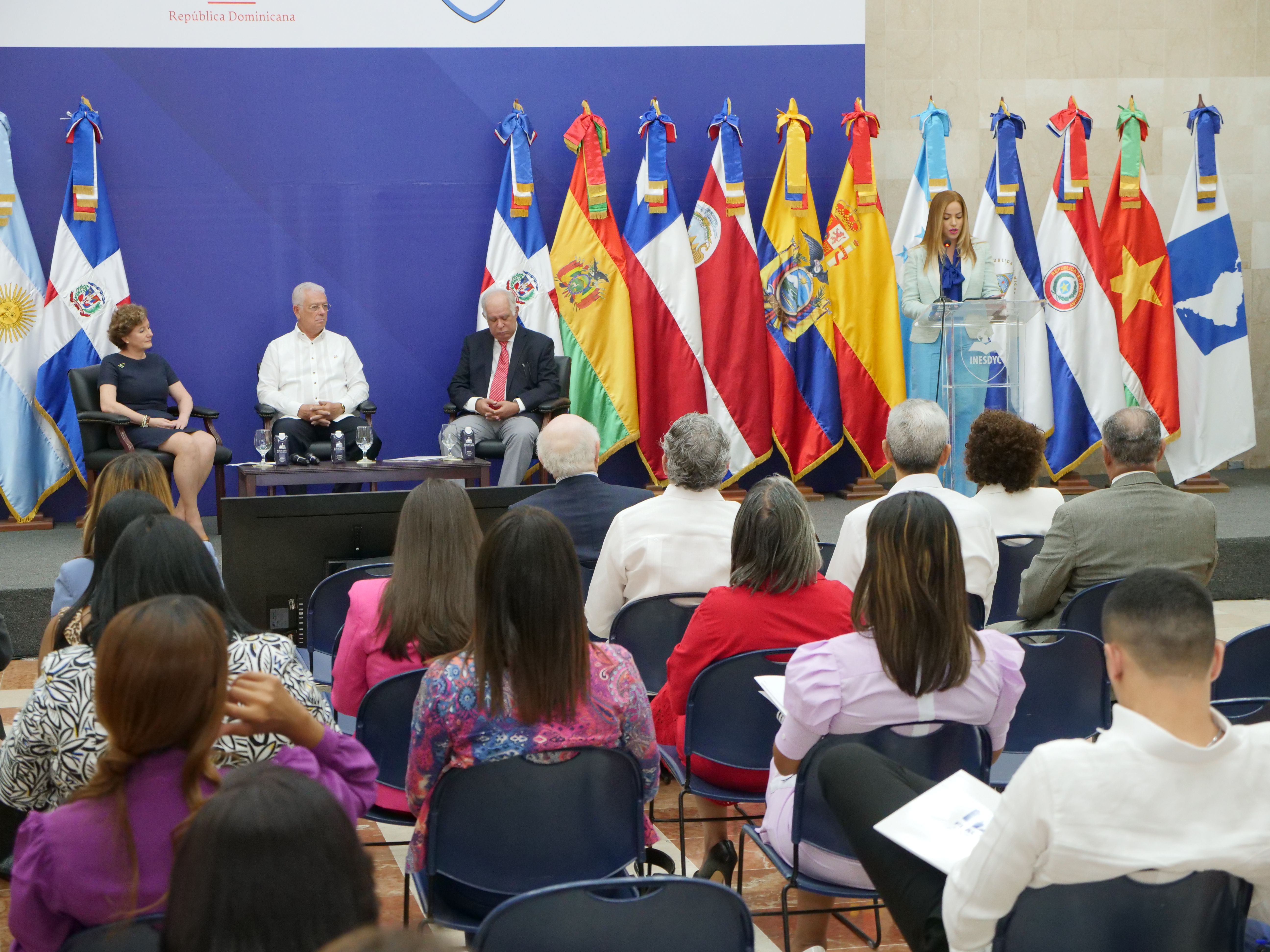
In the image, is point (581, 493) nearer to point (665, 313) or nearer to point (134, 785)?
point (134, 785)

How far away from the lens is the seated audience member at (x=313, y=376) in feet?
20.2

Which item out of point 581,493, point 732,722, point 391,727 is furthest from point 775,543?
point 581,493

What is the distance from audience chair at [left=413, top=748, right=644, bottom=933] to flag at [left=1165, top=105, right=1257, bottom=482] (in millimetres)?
6088

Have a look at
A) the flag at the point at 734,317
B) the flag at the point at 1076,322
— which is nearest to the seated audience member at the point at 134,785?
the flag at the point at 734,317

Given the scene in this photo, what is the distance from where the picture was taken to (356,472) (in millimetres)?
5344

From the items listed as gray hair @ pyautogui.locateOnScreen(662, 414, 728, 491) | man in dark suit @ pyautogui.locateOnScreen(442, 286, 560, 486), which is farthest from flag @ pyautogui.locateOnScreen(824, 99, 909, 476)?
gray hair @ pyautogui.locateOnScreen(662, 414, 728, 491)

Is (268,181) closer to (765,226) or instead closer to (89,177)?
(89,177)

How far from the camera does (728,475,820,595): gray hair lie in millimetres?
2525

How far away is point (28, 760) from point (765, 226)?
18.7ft

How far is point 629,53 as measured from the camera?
7000 millimetres

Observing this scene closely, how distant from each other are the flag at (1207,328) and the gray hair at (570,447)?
4.81 metres

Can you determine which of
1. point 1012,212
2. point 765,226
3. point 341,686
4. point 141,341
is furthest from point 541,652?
point 1012,212

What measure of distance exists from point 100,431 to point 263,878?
533 centimetres

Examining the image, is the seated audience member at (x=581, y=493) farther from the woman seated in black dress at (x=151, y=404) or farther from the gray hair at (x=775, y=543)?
the woman seated in black dress at (x=151, y=404)
